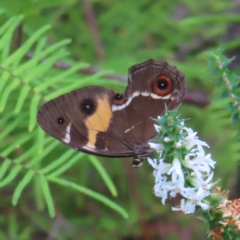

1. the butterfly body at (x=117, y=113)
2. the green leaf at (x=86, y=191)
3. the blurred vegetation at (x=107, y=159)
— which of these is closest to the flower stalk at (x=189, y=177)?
the butterfly body at (x=117, y=113)

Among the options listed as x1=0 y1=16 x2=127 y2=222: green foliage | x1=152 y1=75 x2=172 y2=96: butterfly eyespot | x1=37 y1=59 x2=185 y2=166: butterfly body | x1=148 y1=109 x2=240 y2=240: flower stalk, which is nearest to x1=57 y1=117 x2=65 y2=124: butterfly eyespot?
x1=37 y1=59 x2=185 y2=166: butterfly body

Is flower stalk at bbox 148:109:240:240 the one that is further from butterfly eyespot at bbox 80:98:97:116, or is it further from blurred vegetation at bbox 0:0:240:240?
blurred vegetation at bbox 0:0:240:240

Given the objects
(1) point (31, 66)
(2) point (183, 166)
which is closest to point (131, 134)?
(1) point (31, 66)

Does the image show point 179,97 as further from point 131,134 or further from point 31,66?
point 31,66

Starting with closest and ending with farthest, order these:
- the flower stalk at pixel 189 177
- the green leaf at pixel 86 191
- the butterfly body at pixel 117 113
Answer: the flower stalk at pixel 189 177 < the butterfly body at pixel 117 113 < the green leaf at pixel 86 191

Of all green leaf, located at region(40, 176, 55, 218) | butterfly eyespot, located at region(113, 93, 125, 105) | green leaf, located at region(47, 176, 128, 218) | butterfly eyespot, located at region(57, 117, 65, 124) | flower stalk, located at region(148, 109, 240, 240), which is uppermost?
butterfly eyespot, located at region(113, 93, 125, 105)

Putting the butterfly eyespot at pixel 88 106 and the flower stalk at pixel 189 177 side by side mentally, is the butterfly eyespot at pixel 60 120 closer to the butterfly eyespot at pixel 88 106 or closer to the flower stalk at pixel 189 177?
the butterfly eyespot at pixel 88 106
